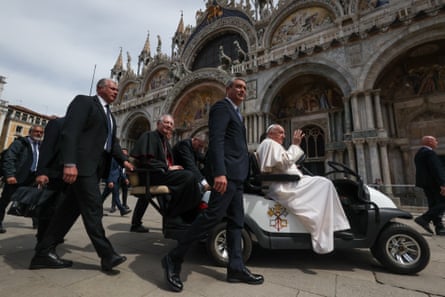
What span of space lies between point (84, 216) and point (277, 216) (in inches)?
75.4

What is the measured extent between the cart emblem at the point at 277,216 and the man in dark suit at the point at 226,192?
1.69 feet

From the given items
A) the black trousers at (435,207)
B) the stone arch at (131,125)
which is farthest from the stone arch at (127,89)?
the black trousers at (435,207)

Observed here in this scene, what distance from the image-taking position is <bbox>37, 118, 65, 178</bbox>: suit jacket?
96.3 inches

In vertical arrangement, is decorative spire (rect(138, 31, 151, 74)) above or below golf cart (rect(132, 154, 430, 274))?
above

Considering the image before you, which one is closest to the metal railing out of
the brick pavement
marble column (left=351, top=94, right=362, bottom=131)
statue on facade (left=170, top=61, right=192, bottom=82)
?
marble column (left=351, top=94, right=362, bottom=131)

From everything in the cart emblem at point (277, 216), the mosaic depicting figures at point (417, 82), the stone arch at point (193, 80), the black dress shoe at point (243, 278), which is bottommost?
the black dress shoe at point (243, 278)

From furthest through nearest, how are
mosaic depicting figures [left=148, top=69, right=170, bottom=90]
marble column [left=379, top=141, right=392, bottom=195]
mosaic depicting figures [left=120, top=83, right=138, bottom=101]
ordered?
1. mosaic depicting figures [left=120, top=83, right=138, bottom=101]
2. mosaic depicting figures [left=148, top=69, right=170, bottom=90]
3. marble column [left=379, top=141, right=392, bottom=195]

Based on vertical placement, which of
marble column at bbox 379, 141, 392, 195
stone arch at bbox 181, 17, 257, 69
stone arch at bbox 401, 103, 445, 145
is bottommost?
marble column at bbox 379, 141, 392, 195

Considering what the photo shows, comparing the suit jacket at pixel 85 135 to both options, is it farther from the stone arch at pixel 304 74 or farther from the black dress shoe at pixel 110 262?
the stone arch at pixel 304 74

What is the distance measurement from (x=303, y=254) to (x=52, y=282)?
2.58 meters

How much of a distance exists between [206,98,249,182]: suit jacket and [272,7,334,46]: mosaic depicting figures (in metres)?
13.7

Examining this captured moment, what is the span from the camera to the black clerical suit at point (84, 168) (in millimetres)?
A: 1948

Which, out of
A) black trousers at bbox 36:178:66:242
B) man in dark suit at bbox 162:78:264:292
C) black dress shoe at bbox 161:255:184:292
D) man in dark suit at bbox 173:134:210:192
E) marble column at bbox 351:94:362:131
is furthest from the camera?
marble column at bbox 351:94:362:131

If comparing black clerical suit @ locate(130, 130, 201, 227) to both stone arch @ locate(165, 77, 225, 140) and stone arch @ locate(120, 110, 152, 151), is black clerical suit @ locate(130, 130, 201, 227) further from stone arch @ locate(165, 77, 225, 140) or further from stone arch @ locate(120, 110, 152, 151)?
stone arch @ locate(120, 110, 152, 151)
